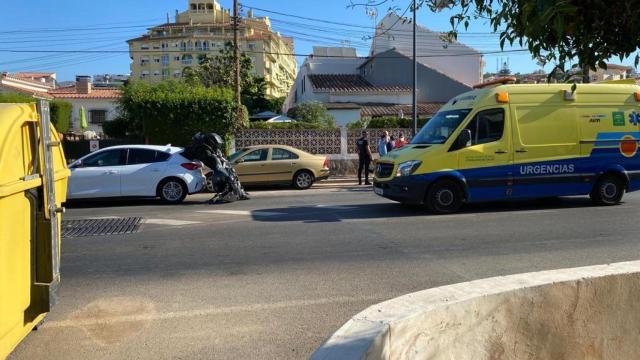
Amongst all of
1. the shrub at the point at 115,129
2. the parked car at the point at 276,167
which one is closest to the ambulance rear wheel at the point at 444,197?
the parked car at the point at 276,167

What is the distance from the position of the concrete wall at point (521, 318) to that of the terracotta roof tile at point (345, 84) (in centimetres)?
3064

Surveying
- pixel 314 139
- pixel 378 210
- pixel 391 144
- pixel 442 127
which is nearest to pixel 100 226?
pixel 378 210

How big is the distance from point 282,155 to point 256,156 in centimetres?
78

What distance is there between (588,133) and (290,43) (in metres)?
119

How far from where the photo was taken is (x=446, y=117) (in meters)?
11.4

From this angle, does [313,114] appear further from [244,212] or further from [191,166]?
[244,212]

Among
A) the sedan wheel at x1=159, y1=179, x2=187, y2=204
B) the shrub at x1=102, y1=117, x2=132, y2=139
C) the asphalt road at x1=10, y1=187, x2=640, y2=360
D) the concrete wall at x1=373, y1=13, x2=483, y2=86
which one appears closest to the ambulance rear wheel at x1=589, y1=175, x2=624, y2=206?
the asphalt road at x1=10, y1=187, x2=640, y2=360

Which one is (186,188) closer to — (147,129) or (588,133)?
(147,129)

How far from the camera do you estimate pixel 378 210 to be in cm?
1144

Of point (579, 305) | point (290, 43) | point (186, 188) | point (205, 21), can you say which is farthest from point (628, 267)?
point (290, 43)

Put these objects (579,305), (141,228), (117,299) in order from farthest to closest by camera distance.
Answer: (141,228) < (117,299) < (579,305)

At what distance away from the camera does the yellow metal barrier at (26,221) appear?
3.53 metres

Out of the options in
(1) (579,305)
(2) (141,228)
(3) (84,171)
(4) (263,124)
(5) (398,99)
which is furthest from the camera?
(5) (398,99)

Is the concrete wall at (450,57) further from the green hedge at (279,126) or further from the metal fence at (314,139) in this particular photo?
the metal fence at (314,139)
